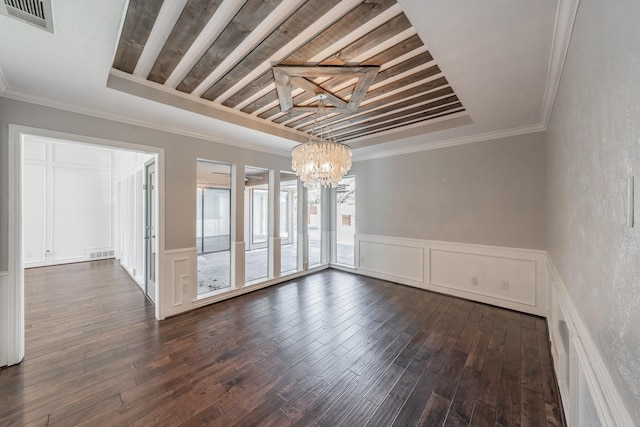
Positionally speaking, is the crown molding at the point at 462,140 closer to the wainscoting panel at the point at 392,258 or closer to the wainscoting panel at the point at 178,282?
the wainscoting panel at the point at 392,258

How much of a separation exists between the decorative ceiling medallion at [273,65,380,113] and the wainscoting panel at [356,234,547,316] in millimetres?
2810

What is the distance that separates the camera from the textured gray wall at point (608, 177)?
2.27 feet

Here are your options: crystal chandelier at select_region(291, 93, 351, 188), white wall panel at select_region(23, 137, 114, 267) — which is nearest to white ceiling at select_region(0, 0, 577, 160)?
crystal chandelier at select_region(291, 93, 351, 188)

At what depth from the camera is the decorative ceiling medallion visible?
6.67 feet

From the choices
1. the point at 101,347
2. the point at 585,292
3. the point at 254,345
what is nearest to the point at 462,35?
the point at 585,292

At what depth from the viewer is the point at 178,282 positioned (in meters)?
3.24

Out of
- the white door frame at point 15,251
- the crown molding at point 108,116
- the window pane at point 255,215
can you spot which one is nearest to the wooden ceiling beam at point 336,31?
the crown molding at point 108,116

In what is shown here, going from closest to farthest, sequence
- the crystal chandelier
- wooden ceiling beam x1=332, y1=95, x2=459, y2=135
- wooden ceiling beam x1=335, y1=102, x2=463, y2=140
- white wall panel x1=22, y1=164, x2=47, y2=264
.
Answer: the crystal chandelier
wooden ceiling beam x1=332, y1=95, x2=459, y2=135
wooden ceiling beam x1=335, y1=102, x2=463, y2=140
white wall panel x1=22, y1=164, x2=47, y2=264

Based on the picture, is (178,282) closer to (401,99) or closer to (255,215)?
(401,99)

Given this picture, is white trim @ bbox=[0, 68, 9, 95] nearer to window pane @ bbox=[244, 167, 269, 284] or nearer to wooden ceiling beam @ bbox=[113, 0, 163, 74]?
wooden ceiling beam @ bbox=[113, 0, 163, 74]

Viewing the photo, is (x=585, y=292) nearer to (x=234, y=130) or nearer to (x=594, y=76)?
(x=594, y=76)

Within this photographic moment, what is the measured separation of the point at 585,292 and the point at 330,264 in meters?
4.62

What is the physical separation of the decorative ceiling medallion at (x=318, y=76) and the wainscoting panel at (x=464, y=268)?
2810 mm

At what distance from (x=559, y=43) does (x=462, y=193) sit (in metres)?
2.45
